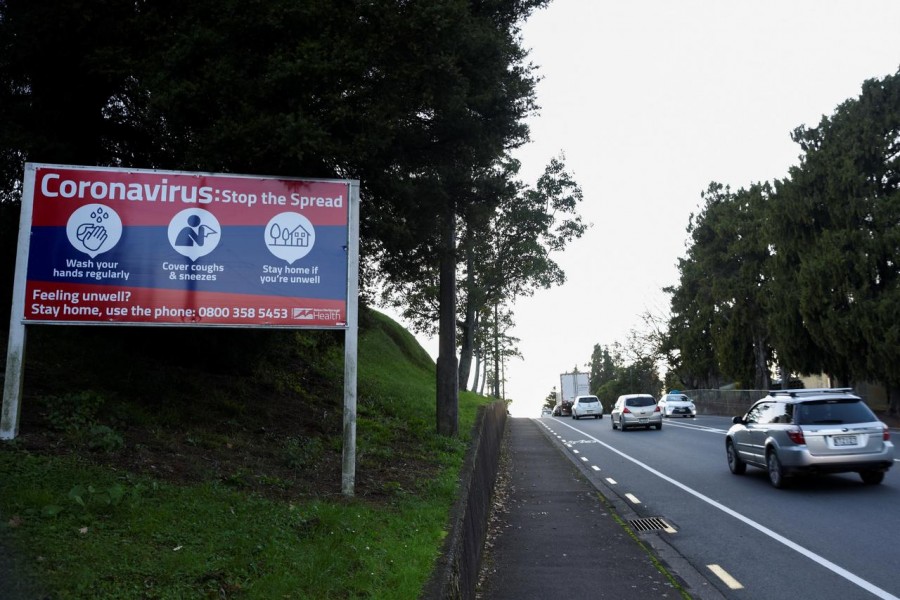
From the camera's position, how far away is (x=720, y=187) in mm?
55219

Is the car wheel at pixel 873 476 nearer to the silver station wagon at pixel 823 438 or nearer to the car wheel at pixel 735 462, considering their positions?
the silver station wagon at pixel 823 438

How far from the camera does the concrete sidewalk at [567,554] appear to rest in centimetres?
654

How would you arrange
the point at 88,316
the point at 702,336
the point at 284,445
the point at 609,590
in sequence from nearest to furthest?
the point at 609,590 → the point at 88,316 → the point at 284,445 → the point at 702,336

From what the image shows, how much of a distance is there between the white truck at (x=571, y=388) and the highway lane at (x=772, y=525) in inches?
1830

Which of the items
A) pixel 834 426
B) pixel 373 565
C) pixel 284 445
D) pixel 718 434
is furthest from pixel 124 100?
pixel 718 434

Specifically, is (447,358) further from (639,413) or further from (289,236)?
(639,413)

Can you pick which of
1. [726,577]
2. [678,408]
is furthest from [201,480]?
[678,408]

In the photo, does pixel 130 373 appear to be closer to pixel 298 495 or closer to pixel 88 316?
pixel 88 316

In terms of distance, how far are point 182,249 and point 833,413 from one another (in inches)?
411

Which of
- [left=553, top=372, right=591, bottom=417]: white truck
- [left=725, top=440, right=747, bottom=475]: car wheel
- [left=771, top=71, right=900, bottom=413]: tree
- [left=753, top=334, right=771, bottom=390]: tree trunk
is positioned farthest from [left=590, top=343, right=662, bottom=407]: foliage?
[left=725, top=440, right=747, bottom=475]: car wheel

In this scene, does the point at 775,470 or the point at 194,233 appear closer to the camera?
the point at 194,233

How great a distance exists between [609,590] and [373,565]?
8.43 ft

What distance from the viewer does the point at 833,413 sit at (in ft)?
38.4

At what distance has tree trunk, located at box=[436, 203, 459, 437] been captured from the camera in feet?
46.0
